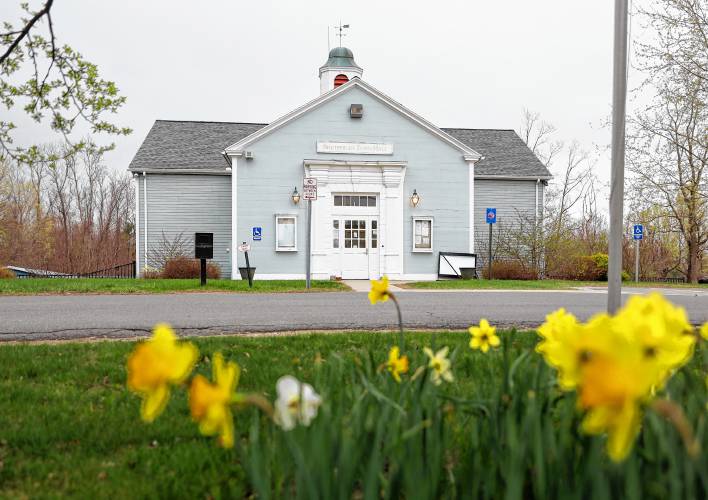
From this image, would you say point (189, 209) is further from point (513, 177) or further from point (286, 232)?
point (513, 177)

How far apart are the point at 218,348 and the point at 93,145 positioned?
2.99 m

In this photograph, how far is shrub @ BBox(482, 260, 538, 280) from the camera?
21.1 meters

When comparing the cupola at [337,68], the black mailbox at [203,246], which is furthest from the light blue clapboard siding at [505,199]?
the black mailbox at [203,246]

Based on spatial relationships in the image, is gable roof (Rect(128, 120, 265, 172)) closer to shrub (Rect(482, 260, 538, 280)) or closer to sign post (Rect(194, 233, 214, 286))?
sign post (Rect(194, 233, 214, 286))

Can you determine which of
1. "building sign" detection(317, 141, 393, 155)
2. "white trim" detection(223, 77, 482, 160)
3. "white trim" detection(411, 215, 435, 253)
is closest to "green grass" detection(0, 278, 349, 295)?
"white trim" detection(411, 215, 435, 253)

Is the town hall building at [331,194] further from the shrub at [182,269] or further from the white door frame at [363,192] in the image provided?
the shrub at [182,269]

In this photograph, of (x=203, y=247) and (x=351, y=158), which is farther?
(x=351, y=158)

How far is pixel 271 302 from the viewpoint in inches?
410

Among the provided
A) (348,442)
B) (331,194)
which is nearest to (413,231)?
(331,194)

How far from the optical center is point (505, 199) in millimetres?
23969

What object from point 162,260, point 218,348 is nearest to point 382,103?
point 162,260

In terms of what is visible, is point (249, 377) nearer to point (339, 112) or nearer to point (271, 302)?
point (271, 302)

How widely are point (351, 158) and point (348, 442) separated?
64.4 ft

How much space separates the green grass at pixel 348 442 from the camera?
1.35 metres
